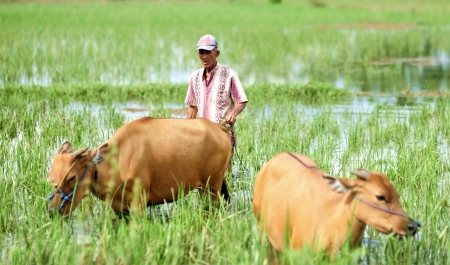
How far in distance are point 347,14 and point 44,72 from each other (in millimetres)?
15561

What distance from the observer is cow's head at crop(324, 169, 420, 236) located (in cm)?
326

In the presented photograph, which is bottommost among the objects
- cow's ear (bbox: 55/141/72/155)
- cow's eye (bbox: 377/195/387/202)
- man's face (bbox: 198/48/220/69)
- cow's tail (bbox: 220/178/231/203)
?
cow's tail (bbox: 220/178/231/203)

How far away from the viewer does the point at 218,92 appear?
5.48m

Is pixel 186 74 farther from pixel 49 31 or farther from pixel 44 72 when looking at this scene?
pixel 49 31

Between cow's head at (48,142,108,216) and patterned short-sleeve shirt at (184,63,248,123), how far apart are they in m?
1.60

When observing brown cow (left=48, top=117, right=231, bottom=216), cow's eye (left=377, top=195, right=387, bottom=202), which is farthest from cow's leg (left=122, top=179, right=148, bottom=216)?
cow's eye (left=377, top=195, right=387, bottom=202)

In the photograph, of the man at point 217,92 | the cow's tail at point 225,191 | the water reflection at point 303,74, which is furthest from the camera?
the water reflection at point 303,74

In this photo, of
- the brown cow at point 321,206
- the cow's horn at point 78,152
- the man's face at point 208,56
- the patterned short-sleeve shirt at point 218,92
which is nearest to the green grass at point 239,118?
the brown cow at point 321,206

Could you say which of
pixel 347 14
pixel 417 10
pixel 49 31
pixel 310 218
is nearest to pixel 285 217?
pixel 310 218

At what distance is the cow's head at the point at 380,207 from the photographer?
326 cm

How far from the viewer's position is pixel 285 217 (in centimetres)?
372

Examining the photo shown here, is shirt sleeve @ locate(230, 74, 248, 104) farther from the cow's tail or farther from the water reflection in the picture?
the water reflection

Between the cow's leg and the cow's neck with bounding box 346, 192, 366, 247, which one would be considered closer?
the cow's neck with bounding box 346, 192, 366, 247

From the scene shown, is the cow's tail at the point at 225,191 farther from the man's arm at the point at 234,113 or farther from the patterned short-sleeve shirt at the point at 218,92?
the patterned short-sleeve shirt at the point at 218,92
